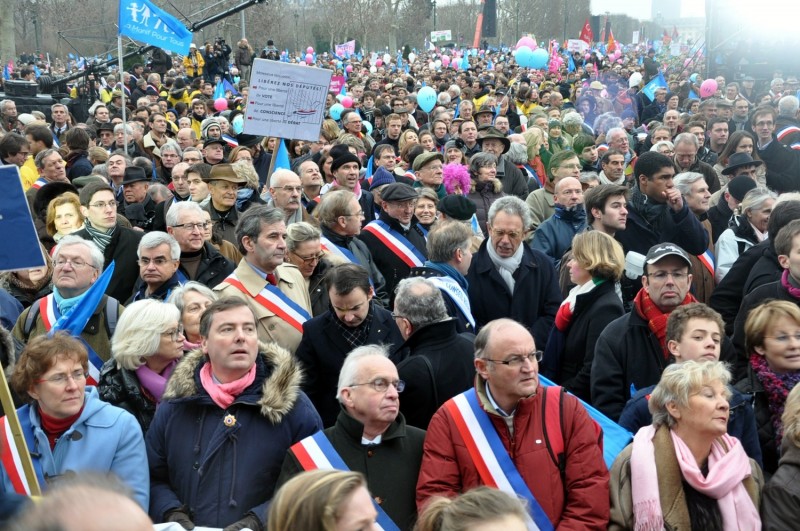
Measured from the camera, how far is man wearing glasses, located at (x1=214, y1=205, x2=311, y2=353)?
5.32 metres

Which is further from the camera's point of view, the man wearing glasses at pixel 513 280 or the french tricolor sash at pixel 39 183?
the french tricolor sash at pixel 39 183

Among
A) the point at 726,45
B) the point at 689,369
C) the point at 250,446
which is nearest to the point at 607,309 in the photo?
the point at 689,369

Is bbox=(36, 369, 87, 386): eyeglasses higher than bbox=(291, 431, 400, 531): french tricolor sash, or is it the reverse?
bbox=(36, 369, 87, 386): eyeglasses

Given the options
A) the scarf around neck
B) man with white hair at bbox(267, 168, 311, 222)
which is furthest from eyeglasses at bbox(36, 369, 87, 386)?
man with white hair at bbox(267, 168, 311, 222)

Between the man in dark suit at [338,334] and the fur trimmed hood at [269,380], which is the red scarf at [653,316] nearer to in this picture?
the man in dark suit at [338,334]

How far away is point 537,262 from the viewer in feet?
19.5

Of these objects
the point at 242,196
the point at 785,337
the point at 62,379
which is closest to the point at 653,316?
the point at 785,337

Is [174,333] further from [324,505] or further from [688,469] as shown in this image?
[688,469]

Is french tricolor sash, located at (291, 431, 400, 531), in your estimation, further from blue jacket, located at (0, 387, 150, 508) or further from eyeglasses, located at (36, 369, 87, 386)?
eyeglasses, located at (36, 369, 87, 386)

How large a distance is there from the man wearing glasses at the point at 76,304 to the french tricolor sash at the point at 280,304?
0.70 meters

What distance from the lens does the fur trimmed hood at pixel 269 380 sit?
3.89 metres

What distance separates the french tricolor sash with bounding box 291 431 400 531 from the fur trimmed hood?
16cm

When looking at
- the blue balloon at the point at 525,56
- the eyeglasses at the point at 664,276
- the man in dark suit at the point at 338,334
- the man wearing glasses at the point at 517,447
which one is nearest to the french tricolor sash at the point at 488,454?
the man wearing glasses at the point at 517,447

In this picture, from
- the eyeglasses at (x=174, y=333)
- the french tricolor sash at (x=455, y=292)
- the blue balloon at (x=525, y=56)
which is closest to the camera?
the eyeglasses at (x=174, y=333)
